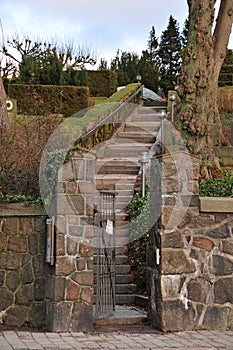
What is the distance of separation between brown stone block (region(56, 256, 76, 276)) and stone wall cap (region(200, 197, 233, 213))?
6.08ft

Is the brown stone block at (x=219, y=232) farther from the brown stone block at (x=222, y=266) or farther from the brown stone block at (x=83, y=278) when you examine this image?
the brown stone block at (x=83, y=278)

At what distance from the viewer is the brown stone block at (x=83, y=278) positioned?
9.16m

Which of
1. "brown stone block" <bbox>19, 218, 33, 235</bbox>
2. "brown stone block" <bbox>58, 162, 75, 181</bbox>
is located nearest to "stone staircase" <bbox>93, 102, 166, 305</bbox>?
"brown stone block" <bbox>19, 218, 33, 235</bbox>

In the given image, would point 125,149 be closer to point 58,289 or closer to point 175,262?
point 175,262

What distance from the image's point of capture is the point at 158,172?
954 cm

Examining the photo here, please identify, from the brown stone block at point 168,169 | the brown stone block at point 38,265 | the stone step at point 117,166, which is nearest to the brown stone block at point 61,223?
the brown stone block at point 38,265

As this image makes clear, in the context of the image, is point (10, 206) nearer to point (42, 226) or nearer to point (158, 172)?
point (42, 226)

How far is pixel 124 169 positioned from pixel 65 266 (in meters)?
5.65

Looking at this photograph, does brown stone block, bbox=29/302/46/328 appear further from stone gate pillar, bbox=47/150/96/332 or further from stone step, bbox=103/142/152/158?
stone step, bbox=103/142/152/158

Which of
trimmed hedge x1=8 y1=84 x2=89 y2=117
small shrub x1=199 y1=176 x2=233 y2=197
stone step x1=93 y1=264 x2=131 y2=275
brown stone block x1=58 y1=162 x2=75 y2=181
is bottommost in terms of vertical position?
stone step x1=93 y1=264 x2=131 y2=275

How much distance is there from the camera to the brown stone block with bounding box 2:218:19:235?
9.52m

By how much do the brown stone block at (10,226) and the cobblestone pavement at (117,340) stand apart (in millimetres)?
1340

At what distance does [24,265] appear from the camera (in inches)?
373

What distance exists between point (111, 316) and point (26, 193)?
223cm
